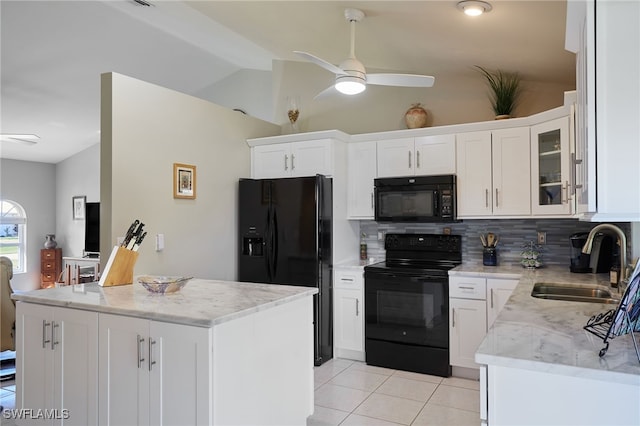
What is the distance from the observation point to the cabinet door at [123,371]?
2.04 meters

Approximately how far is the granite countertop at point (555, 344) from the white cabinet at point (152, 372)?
47.0 inches

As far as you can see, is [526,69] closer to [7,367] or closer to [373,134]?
[373,134]

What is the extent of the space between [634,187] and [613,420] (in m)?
0.67

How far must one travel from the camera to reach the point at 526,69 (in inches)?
141

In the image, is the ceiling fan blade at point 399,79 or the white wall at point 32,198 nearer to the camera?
the ceiling fan blade at point 399,79

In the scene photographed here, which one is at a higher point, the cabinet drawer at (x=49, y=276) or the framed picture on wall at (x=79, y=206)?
the framed picture on wall at (x=79, y=206)

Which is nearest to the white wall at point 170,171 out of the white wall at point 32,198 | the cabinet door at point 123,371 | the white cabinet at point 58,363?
the white cabinet at point 58,363

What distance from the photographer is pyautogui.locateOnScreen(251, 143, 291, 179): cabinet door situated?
4.37 m

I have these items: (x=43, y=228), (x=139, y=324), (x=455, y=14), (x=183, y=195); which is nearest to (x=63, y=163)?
(x=43, y=228)

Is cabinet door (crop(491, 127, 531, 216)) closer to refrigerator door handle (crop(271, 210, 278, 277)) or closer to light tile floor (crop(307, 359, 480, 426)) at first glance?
light tile floor (crop(307, 359, 480, 426))

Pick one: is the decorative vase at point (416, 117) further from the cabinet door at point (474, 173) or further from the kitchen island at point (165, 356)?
the kitchen island at point (165, 356)

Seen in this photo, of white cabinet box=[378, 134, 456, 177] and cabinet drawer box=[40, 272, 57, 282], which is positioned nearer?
white cabinet box=[378, 134, 456, 177]

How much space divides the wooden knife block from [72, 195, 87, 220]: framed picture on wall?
224 inches

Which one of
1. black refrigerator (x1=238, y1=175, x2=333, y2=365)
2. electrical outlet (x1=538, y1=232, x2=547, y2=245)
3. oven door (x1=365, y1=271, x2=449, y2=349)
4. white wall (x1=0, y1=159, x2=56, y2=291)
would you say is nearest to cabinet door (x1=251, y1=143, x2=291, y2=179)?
black refrigerator (x1=238, y1=175, x2=333, y2=365)
